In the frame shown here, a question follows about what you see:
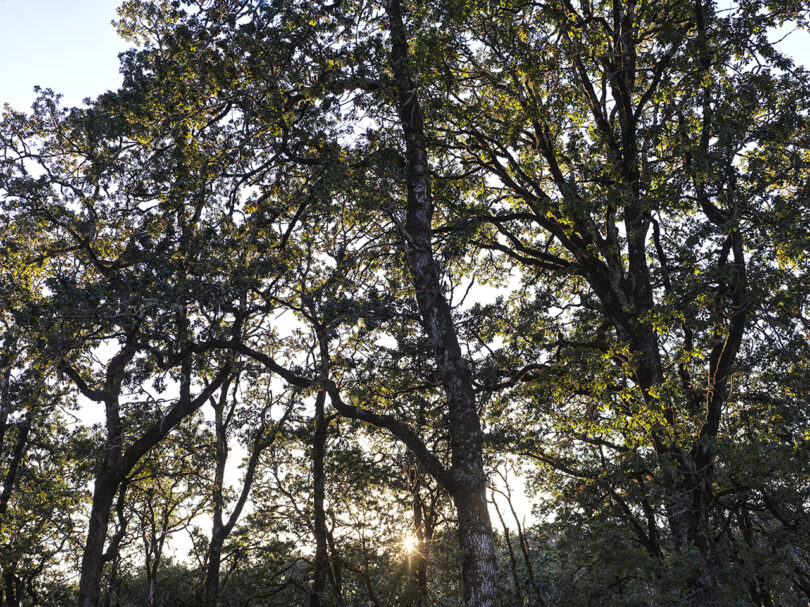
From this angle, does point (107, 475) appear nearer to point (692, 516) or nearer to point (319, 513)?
point (319, 513)

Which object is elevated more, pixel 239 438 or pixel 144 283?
pixel 239 438

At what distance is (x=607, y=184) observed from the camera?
1410cm

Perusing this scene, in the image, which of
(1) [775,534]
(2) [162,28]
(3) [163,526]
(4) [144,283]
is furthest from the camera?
(3) [163,526]

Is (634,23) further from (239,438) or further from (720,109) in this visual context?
(239,438)

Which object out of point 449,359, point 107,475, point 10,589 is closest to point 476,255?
point 449,359

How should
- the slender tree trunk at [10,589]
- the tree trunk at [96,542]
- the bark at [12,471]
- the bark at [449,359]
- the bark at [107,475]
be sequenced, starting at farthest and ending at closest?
the slender tree trunk at [10,589] < the bark at [12,471] < the bark at [107,475] < the tree trunk at [96,542] < the bark at [449,359]

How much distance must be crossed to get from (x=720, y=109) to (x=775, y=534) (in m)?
9.95

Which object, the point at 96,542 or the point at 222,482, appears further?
the point at 222,482

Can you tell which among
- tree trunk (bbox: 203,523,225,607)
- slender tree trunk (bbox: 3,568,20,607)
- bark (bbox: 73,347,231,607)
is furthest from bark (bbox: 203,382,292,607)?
slender tree trunk (bbox: 3,568,20,607)

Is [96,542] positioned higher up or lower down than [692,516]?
higher up

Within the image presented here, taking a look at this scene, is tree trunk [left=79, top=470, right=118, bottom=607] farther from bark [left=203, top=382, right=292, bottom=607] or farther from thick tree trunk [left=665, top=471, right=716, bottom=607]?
thick tree trunk [left=665, top=471, right=716, bottom=607]

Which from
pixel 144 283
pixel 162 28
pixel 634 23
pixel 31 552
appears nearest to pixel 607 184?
pixel 634 23

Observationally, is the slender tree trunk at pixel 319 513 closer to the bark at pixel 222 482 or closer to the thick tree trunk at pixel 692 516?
the bark at pixel 222 482

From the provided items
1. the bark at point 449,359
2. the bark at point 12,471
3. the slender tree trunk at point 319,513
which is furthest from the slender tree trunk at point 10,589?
the bark at point 449,359
